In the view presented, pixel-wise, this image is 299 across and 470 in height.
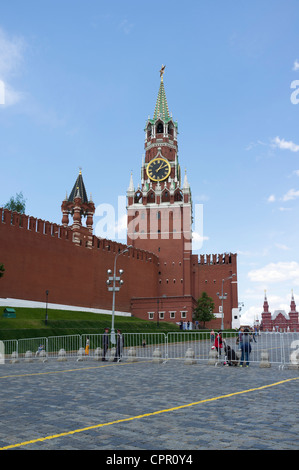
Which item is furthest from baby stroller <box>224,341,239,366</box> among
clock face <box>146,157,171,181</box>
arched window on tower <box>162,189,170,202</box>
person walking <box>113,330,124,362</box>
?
clock face <box>146,157,171,181</box>

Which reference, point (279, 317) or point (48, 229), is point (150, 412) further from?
point (279, 317)

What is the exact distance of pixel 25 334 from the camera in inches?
1117

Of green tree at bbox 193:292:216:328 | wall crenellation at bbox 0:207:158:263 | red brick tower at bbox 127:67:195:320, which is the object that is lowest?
green tree at bbox 193:292:216:328

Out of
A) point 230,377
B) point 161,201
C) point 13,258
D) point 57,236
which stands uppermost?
point 161,201

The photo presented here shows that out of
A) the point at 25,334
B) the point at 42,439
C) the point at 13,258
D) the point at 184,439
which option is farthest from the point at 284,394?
the point at 13,258

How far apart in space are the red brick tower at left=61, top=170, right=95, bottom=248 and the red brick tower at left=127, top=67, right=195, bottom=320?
11.8 m

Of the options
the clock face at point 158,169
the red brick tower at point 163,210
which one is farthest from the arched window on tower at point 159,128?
the clock face at point 158,169

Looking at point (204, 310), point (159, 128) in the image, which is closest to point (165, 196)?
point (159, 128)

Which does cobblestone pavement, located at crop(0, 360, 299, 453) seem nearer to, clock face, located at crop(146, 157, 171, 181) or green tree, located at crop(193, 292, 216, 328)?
green tree, located at crop(193, 292, 216, 328)

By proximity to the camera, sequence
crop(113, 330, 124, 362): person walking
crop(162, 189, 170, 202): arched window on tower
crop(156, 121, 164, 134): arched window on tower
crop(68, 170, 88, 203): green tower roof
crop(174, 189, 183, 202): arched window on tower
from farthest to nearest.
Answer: crop(156, 121, 164, 134): arched window on tower → crop(162, 189, 170, 202): arched window on tower → crop(174, 189, 183, 202): arched window on tower → crop(68, 170, 88, 203): green tower roof → crop(113, 330, 124, 362): person walking

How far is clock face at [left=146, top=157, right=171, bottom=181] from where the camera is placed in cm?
7038

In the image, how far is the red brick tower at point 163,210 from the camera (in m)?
63.5
